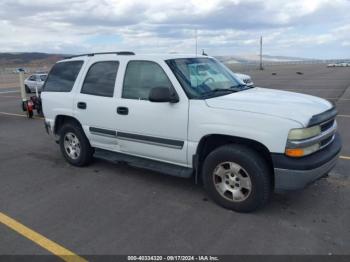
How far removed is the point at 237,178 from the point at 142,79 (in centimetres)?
189

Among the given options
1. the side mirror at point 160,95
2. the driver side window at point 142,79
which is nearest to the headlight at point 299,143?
the side mirror at point 160,95

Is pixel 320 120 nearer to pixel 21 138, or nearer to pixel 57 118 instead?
pixel 57 118

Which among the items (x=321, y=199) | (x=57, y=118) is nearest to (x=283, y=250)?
(x=321, y=199)

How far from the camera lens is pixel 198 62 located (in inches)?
205

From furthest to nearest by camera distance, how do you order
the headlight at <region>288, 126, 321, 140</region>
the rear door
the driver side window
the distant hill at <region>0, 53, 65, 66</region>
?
the distant hill at <region>0, 53, 65, 66</region> < the rear door < the driver side window < the headlight at <region>288, 126, 321, 140</region>

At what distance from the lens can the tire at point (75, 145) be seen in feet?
19.6

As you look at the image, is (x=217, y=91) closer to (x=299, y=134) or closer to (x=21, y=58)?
(x=299, y=134)

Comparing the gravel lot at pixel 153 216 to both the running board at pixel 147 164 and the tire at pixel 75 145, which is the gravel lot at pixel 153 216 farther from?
the running board at pixel 147 164

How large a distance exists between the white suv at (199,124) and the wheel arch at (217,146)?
0.01 metres

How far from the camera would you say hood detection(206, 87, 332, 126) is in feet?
12.8

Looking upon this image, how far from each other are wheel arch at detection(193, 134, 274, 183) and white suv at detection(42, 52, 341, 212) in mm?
13

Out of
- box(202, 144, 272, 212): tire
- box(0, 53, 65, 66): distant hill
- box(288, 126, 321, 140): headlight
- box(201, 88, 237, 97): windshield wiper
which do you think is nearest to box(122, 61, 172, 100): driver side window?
box(201, 88, 237, 97): windshield wiper

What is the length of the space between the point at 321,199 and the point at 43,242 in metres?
3.29

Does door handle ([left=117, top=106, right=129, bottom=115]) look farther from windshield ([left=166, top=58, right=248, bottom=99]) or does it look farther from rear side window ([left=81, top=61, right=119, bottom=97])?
windshield ([left=166, top=58, right=248, bottom=99])
